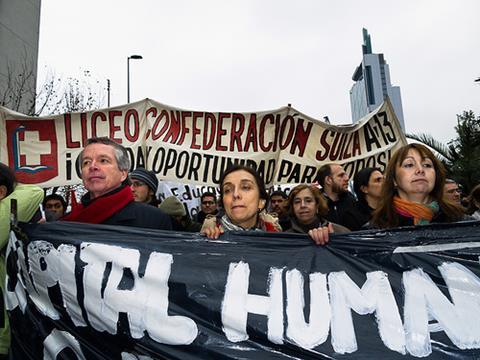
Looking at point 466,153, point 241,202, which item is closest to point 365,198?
point 241,202

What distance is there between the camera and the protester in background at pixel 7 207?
226 centimetres

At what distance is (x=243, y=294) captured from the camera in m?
1.96

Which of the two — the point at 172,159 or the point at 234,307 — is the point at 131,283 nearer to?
the point at 234,307

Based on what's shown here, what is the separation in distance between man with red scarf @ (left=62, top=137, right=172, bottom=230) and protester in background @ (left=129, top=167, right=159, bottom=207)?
1.06 metres

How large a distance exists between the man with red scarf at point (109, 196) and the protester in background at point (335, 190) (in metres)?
1.84

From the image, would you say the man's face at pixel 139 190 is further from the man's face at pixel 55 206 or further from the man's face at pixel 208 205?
the man's face at pixel 208 205

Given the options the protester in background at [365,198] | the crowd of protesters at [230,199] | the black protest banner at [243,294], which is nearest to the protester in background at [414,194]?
the crowd of protesters at [230,199]

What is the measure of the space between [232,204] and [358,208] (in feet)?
5.51

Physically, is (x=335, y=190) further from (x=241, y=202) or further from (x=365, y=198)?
(x=241, y=202)

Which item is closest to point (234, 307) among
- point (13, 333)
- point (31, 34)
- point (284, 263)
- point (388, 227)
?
point (284, 263)

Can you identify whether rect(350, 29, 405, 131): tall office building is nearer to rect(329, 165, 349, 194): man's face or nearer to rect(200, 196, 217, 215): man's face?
rect(200, 196, 217, 215): man's face

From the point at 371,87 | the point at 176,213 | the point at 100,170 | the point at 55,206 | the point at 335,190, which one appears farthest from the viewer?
the point at 371,87

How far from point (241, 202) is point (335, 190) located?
70.4 inches

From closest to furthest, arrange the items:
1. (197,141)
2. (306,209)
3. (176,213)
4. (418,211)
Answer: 1. (418,211)
2. (306,209)
3. (176,213)
4. (197,141)
